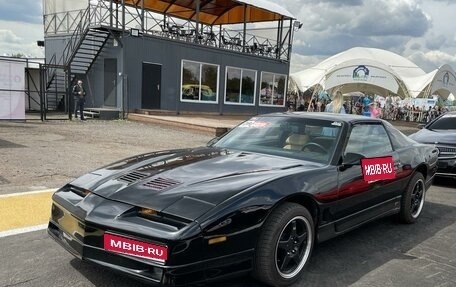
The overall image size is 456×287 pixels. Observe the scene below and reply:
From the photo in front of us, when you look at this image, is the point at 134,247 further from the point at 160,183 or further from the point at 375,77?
the point at 375,77

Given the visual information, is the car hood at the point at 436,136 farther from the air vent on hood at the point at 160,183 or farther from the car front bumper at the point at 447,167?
the air vent on hood at the point at 160,183

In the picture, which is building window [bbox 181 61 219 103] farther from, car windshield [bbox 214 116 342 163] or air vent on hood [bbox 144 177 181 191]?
air vent on hood [bbox 144 177 181 191]

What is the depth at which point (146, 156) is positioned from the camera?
4551mm

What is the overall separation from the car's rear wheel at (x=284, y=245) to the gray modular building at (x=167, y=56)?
49.7ft

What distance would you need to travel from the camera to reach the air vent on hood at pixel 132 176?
3.61 metres

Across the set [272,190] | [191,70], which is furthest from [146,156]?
[191,70]

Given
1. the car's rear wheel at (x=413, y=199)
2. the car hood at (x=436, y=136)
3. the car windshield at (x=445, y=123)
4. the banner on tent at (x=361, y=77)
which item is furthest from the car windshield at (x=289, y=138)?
the banner on tent at (x=361, y=77)

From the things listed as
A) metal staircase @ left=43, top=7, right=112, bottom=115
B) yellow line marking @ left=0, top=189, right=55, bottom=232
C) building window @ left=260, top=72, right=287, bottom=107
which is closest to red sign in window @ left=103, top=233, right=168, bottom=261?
yellow line marking @ left=0, top=189, right=55, bottom=232

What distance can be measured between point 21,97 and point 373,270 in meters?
13.9

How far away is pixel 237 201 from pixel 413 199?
3465mm

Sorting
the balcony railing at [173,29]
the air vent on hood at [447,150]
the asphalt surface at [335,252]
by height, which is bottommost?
the asphalt surface at [335,252]

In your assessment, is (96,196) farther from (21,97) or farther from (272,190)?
(21,97)

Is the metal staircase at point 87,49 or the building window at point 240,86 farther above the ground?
the metal staircase at point 87,49

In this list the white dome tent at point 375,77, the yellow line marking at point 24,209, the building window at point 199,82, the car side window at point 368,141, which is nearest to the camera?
the car side window at point 368,141
